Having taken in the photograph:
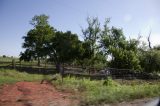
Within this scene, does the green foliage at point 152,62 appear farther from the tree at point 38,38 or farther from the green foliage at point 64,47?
the tree at point 38,38

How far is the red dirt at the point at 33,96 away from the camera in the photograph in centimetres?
1596

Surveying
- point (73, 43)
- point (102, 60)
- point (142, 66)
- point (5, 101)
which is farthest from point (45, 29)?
point (5, 101)

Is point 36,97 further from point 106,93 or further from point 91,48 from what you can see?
point 91,48

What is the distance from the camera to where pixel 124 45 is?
5294 cm

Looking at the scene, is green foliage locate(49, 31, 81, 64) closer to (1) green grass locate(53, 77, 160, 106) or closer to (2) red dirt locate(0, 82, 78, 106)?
(1) green grass locate(53, 77, 160, 106)

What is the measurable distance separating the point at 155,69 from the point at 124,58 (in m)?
6.09

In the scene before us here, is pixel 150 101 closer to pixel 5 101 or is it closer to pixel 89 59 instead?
pixel 5 101

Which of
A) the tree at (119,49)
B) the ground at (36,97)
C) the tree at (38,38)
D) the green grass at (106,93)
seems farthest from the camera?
the tree at (38,38)

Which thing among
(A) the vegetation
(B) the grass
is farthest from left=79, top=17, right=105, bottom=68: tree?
(B) the grass

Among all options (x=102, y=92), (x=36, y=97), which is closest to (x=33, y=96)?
(x=36, y=97)

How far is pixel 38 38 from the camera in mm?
73000

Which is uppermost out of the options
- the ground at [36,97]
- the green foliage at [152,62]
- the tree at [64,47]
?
the tree at [64,47]

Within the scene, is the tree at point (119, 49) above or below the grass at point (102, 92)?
above

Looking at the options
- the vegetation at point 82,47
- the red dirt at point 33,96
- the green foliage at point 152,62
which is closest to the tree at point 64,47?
the vegetation at point 82,47
